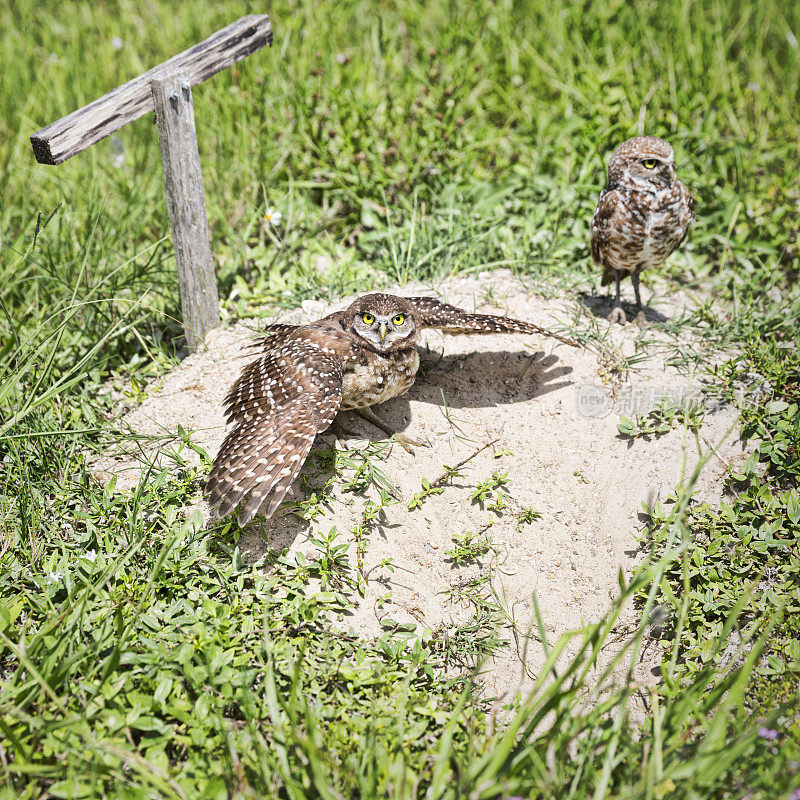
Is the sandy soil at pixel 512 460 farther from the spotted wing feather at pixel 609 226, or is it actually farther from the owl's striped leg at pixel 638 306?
the spotted wing feather at pixel 609 226

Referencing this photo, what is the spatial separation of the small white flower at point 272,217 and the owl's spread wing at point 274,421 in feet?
5.72

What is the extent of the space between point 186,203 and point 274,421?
1620mm

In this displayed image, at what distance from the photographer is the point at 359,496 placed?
344 centimetres

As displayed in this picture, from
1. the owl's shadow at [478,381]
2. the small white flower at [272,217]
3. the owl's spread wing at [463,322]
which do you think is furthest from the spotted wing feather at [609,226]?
the small white flower at [272,217]

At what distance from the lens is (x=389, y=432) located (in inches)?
148

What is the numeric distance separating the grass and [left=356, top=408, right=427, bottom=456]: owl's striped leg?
24 centimetres

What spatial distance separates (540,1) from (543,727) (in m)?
6.82

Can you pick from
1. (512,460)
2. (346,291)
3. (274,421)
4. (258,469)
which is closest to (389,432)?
(512,460)

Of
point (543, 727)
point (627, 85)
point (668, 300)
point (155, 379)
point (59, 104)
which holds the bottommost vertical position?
point (543, 727)

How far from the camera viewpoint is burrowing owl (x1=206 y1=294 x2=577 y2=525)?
9.41ft

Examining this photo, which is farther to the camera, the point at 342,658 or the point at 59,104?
the point at 59,104

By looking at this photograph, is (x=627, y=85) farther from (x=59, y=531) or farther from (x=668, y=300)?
(x=59, y=531)

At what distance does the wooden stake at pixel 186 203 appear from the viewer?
3662 millimetres

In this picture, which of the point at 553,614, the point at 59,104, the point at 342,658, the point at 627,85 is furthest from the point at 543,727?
the point at 59,104
